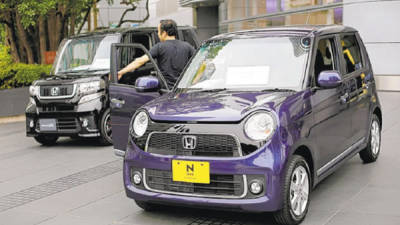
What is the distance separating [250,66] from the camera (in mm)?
5672

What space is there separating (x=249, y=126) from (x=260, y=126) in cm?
9

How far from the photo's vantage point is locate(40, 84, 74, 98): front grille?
9312 millimetres

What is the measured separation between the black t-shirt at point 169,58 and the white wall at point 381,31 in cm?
1079

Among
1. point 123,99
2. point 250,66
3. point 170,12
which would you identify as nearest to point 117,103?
point 123,99

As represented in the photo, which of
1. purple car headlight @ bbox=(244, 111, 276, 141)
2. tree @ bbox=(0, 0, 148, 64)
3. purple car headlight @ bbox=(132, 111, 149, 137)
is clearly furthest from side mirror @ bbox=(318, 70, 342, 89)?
tree @ bbox=(0, 0, 148, 64)

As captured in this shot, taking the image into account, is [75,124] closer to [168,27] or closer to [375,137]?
[168,27]

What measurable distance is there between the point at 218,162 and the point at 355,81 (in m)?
2.60

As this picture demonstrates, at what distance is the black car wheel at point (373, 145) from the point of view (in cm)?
721

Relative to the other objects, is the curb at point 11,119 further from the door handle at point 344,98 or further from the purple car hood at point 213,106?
the door handle at point 344,98

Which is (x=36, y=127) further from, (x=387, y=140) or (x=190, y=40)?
(x=387, y=140)

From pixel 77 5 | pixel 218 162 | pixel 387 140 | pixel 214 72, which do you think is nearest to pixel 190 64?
pixel 214 72

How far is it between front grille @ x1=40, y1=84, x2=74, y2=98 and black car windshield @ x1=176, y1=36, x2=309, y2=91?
375 cm

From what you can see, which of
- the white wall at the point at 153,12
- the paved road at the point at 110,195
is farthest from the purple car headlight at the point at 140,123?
the white wall at the point at 153,12

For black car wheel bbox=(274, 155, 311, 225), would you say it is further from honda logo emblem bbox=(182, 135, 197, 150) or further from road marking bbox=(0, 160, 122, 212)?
road marking bbox=(0, 160, 122, 212)
